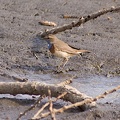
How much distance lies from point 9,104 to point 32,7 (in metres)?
6.19

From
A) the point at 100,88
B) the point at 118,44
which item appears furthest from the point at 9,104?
the point at 118,44

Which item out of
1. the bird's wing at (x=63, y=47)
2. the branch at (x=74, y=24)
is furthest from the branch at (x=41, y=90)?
the bird's wing at (x=63, y=47)

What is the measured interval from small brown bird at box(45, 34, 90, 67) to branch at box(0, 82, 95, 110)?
2712 mm

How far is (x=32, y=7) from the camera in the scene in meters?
13.3

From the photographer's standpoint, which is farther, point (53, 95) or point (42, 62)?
point (42, 62)

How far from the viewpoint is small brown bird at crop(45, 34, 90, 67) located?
33.1 ft

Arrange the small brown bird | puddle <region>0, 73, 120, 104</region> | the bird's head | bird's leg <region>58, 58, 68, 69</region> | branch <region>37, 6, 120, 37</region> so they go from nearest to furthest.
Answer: puddle <region>0, 73, 120, 104</region>
branch <region>37, 6, 120, 37</region>
bird's leg <region>58, 58, 68, 69</region>
the small brown bird
the bird's head

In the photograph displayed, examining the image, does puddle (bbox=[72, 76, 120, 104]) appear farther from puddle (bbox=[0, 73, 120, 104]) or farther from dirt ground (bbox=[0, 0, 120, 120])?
dirt ground (bbox=[0, 0, 120, 120])

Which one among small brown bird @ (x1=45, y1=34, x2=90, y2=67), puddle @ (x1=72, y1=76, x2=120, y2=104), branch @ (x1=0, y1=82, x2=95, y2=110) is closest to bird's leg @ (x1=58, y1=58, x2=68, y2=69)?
small brown bird @ (x1=45, y1=34, x2=90, y2=67)

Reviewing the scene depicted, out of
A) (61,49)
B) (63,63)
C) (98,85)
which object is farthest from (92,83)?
(61,49)

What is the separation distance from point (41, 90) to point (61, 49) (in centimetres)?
309

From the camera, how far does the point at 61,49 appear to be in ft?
33.3

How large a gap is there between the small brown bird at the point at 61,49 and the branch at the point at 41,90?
2.71m

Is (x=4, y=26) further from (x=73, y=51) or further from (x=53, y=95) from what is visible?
(x=53, y=95)
